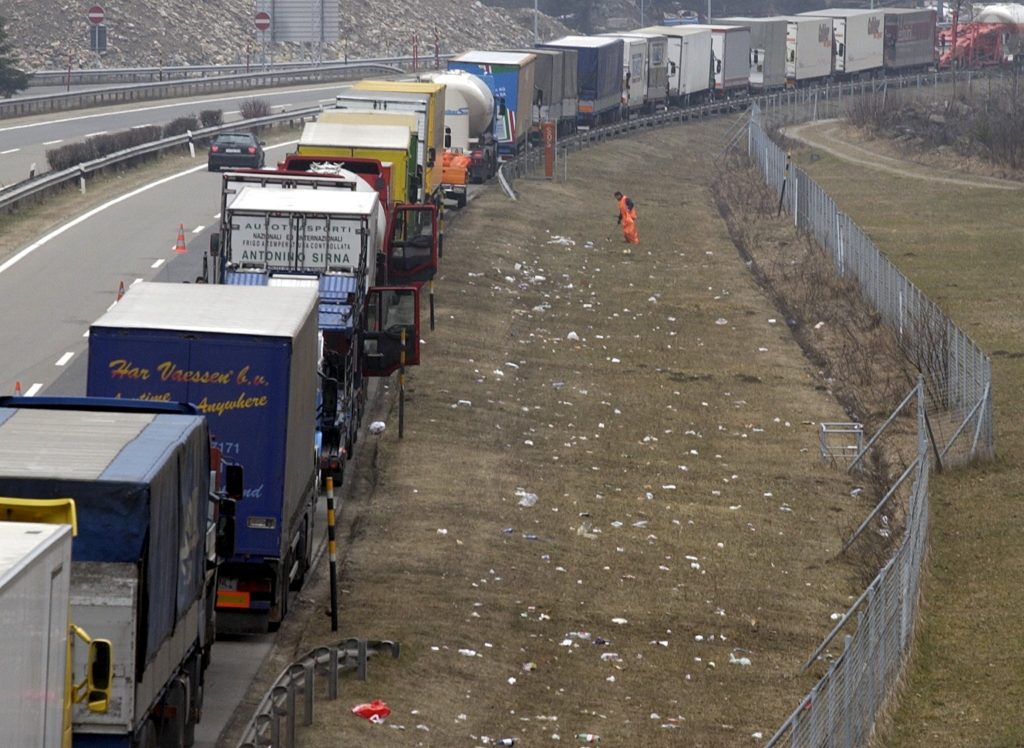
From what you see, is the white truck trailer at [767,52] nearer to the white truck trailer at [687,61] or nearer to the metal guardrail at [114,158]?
the white truck trailer at [687,61]

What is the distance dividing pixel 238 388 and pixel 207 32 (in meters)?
96.2

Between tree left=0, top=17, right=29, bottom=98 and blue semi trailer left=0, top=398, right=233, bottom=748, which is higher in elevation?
tree left=0, top=17, right=29, bottom=98

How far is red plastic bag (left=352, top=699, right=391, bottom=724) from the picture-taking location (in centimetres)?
1483

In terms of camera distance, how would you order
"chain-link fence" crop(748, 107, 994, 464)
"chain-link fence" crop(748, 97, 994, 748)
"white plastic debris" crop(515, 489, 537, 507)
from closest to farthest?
"chain-link fence" crop(748, 97, 994, 748), "white plastic debris" crop(515, 489, 537, 507), "chain-link fence" crop(748, 107, 994, 464)

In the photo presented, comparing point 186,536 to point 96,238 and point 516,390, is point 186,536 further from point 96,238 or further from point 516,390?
point 96,238

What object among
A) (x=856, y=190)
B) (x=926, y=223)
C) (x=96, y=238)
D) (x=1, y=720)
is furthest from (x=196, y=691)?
(x=856, y=190)

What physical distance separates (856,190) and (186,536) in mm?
53165

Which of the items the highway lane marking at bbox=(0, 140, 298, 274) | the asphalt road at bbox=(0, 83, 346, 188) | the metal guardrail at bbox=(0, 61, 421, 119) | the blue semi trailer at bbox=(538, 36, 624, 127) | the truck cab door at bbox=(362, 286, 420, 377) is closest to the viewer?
the truck cab door at bbox=(362, 286, 420, 377)

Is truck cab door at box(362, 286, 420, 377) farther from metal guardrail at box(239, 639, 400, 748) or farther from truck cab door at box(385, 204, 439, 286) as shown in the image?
metal guardrail at box(239, 639, 400, 748)

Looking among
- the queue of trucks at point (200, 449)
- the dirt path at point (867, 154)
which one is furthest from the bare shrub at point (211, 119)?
the queue of trucks at point (200, 449)

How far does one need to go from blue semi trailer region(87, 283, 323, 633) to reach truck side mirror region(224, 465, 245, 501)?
0.85 metres

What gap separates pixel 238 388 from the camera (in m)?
16.0

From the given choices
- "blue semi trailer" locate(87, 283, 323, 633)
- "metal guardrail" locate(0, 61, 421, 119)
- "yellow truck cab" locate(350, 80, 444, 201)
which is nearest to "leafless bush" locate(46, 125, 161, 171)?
"metal guardrail" locate(0, 61, 421, 119)

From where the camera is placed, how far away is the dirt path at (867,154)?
66062 millimetres
